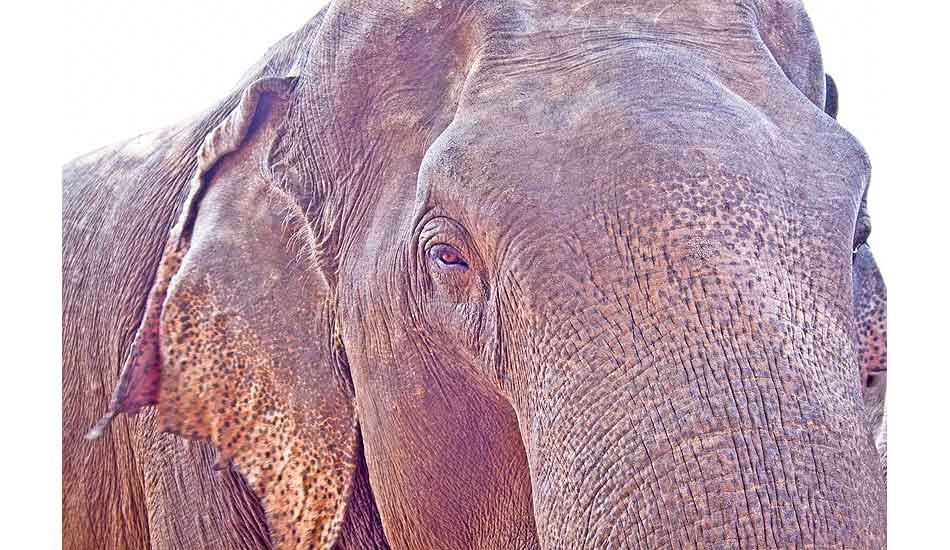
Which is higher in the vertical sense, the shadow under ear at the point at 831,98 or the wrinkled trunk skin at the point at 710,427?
the shadow under ear at the point at 831,98

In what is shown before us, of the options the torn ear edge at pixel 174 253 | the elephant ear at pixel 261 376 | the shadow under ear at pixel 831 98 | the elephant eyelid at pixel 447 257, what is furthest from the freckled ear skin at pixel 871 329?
the torn ear edge at pixel 174 253

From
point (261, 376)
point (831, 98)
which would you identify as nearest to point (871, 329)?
point (831, 98)

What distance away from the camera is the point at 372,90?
164 cm

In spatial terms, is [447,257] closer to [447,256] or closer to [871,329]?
[447,256]

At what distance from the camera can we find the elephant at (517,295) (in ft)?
3.76

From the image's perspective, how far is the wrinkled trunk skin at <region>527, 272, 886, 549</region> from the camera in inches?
42.9

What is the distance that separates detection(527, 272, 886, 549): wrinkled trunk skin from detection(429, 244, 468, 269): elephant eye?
22 cm

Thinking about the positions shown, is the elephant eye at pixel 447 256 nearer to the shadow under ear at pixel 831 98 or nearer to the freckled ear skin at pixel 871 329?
the freckled ear skin at pixel 871 329

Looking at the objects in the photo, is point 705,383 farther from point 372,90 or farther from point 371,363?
point 372,90

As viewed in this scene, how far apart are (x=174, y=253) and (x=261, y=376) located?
0.82 feet

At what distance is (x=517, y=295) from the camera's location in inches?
51.8

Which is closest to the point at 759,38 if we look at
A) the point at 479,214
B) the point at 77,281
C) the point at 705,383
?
the point at 479,214

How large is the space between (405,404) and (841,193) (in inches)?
22.6

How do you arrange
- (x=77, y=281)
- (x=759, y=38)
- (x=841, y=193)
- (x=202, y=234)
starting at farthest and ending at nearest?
(x=77, y=281) < (x=202, y=234) < (x=759, y=38) < (x=841, y=193)
